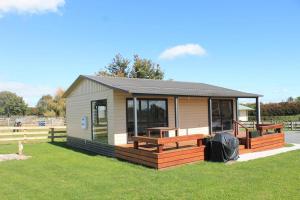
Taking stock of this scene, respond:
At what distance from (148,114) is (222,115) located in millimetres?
4815

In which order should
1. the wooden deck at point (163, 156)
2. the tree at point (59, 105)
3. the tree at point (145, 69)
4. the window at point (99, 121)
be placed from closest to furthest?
the wooden deck at point (163, 156), the window at point (99, 121), the tree at point (145, 69), the tree at point (59, 105)

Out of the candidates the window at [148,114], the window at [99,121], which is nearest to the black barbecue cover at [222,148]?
the window at [148,114]

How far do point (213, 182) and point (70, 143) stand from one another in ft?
35.0

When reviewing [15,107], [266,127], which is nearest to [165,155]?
[266,127]

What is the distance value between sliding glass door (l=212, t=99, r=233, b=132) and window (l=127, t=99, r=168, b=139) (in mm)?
3196

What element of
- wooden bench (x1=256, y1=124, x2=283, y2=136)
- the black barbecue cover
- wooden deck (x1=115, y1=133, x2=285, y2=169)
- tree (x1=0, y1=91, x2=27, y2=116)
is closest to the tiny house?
wooden deck (x1=115, y1=133, x2=285, y2=169)

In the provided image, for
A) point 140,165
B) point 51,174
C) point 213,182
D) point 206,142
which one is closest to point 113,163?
point 140,165

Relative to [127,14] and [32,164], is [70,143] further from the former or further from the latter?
[127,14]

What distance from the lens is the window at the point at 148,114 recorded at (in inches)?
478

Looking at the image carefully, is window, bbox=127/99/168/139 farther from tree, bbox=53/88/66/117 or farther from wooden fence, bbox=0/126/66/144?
tree, bbox=53/88/66/117

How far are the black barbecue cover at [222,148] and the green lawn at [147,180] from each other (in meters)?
0.51

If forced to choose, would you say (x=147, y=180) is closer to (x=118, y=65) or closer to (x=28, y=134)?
(x=28, y=134)

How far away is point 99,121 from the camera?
13.0m

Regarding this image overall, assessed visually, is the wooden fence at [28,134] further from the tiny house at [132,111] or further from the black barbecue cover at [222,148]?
the black barbecue cover at [222,148]
